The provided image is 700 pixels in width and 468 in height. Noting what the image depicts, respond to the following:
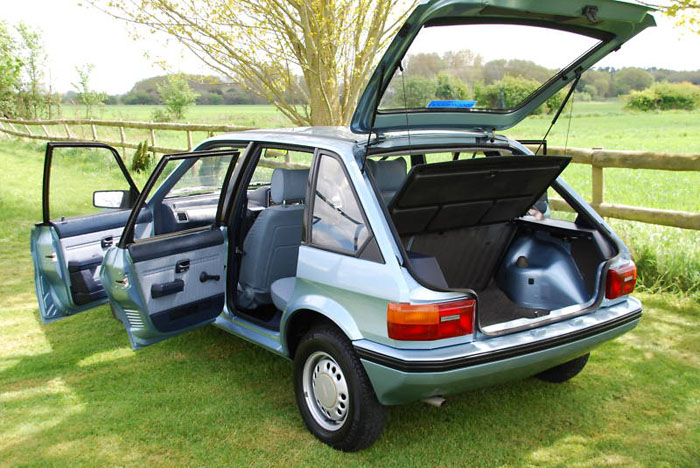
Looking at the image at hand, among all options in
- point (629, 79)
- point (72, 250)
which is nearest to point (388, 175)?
point (72, 250)

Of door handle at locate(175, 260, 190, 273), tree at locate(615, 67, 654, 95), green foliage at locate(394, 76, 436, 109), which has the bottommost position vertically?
door handle at locate(175, 260, 190, 273)

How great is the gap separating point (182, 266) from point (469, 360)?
196 centimetres

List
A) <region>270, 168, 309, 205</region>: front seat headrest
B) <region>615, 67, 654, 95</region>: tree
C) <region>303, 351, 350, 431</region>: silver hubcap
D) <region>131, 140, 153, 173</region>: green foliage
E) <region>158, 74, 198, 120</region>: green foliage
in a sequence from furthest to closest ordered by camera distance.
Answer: <region>158, 74, 198, 120</region>: green foliage
<region>131, 140, 153, 173</region>: green foliage
<region>615, 67, 654, 95</region>: tree
<region>270, 168, 309, 205</region>: front seat headrest
<region>303, 351, 350, 431</region>: silver hubcap

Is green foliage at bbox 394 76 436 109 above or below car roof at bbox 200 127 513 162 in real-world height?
above

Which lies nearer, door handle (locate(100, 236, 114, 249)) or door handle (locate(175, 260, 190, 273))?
door handle (locate(175, 260, 190, 273))

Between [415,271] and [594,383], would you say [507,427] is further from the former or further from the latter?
[415,271]

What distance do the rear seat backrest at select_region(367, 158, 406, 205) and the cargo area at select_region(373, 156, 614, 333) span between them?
286 millimetres

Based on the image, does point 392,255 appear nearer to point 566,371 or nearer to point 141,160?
point 566,371

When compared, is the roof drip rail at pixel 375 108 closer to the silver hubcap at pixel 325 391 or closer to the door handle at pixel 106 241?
the silver hubcap at pixel 325 391

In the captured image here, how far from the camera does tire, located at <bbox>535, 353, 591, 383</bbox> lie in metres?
4.16

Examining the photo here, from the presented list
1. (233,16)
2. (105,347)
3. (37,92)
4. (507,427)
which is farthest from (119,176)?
(37,92)

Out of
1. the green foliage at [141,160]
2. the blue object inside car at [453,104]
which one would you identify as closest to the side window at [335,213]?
the blue object inside car at [453,104]

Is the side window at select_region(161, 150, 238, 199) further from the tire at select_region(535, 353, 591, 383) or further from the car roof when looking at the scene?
the tire at select_region(535, 353, 591, 383)

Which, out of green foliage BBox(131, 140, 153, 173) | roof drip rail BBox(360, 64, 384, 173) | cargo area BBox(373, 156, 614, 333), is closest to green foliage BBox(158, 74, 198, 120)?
green foliage BBox(131, 140, 153, 173)
